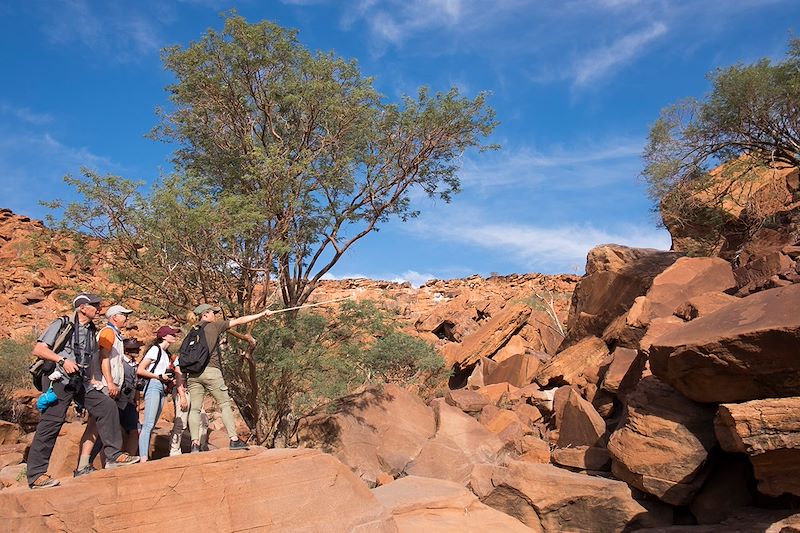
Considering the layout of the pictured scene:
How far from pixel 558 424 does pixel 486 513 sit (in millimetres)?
5163

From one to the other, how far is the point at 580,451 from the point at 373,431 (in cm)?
391

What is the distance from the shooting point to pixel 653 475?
8.21 m

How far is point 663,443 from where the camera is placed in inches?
326

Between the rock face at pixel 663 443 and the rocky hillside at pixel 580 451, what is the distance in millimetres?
19

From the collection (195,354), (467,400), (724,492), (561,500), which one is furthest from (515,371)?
(195,354)

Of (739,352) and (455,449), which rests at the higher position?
(739,352)

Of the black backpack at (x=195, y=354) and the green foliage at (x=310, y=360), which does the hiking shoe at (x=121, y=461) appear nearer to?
the black backpack at (x=195, y=354)

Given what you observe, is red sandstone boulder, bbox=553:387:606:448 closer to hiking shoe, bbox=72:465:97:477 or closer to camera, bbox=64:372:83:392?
hiking shoe, bbox=72:465:97:477

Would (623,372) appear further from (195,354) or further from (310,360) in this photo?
(195,354)

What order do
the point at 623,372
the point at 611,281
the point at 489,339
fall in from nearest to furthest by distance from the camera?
1. the point at 623,372
2. the point at 611,281
3. the point at 489,339

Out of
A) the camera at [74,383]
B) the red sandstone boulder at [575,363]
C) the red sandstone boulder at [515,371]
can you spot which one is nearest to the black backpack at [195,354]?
the camera at [74,383]

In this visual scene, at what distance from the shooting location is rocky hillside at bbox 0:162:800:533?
21.0 feet

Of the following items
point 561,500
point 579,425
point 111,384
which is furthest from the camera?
point 579,425

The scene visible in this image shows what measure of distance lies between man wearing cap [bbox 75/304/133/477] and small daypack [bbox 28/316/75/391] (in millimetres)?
322
